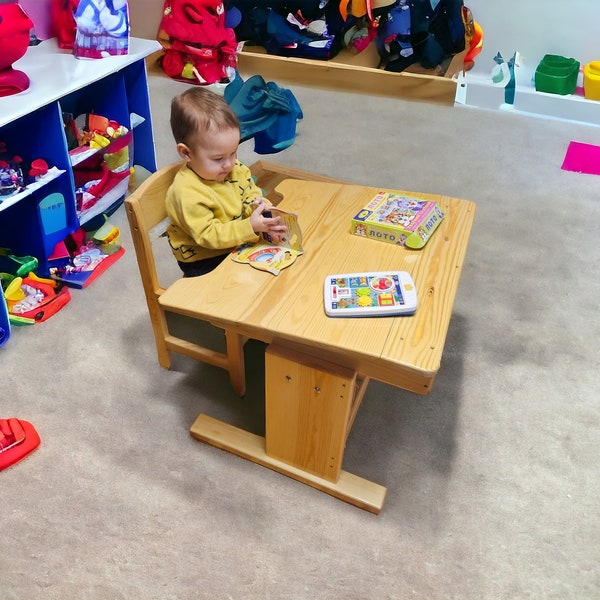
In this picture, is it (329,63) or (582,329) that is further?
(329,63)

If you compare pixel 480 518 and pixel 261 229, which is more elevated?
pixel 261 229

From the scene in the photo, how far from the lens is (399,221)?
50.4 inches

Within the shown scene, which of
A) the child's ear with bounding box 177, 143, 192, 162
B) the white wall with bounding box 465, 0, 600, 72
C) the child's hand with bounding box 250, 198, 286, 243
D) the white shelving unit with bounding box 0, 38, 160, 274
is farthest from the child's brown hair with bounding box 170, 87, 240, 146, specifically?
the white wall with bounding box 465, 0, 600, 72

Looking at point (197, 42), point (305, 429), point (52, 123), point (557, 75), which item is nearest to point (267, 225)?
point (305, 429)

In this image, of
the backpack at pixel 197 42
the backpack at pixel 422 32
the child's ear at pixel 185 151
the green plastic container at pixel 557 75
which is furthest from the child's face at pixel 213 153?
the green plastic container at pixel 557 75

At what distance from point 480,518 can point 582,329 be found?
81 centimetres

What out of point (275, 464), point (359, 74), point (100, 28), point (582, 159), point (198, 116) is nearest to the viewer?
point (198, 116)

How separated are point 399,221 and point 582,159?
1.89 meters

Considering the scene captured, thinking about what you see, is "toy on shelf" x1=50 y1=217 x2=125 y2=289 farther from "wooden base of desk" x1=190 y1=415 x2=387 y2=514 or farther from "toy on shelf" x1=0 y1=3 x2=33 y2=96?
"wooden base of desk" x1=190 y1=415 x2=387 y2=514

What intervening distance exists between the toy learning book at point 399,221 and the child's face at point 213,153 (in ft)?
1.01

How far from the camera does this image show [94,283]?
6.41ft

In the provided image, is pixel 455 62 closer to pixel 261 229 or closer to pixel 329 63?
pixel 329 63

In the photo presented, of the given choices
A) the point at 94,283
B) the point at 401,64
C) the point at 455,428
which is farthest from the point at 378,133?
the point at 455,428

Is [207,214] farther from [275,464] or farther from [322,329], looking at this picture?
[275,464]
